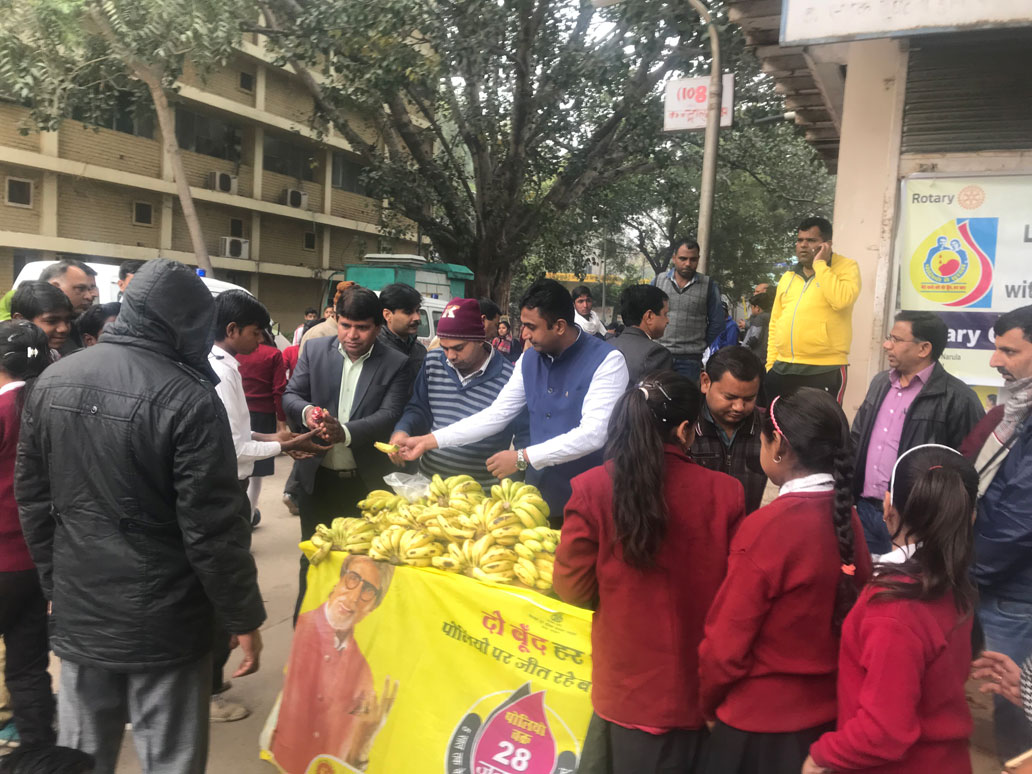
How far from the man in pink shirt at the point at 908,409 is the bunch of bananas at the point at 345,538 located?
8.08 ft

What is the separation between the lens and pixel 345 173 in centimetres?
2934

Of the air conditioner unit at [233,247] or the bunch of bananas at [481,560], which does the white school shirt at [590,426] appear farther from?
the air conditioner unit at [233,247]

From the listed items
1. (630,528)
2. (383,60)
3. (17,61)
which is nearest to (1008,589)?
(630,528)

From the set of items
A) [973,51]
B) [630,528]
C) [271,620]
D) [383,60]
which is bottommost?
[271,620]

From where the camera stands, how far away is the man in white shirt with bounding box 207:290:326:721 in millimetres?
3564

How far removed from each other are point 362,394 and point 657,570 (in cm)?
238

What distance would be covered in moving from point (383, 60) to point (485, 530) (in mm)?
9967

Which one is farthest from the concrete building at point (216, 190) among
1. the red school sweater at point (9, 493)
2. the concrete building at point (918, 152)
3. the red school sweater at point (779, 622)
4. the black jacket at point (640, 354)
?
the red school sweater at point (779, 622)

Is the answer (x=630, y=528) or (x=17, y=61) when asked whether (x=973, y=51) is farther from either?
(x=17, y=61)

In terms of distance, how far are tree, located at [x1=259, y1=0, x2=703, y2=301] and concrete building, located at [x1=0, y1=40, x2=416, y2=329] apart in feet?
8.48

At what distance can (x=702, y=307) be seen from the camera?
6.20 m

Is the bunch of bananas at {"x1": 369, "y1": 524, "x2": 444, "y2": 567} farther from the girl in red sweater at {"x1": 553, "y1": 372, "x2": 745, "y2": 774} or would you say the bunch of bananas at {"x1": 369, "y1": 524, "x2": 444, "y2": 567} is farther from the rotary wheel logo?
the rotary wheel logo

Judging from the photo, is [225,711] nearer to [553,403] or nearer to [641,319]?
[553,403]

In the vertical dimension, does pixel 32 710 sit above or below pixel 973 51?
below
